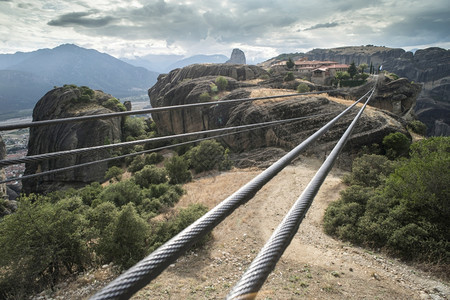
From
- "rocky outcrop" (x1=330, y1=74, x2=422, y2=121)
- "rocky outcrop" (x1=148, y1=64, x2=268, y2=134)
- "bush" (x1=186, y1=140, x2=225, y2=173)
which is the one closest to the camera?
"bush" (x1=186, y1=140, x2=225, y2=173)

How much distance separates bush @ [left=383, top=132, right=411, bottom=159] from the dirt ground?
44.9 ft

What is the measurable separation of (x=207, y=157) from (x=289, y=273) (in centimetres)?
2125

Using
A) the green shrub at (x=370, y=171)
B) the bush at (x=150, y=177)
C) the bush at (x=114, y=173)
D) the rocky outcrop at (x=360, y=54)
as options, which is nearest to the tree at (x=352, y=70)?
the green shrub at (x=370, y=171)

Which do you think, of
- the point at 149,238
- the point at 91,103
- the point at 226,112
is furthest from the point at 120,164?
the point at 149,238

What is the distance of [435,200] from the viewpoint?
37.4 ft

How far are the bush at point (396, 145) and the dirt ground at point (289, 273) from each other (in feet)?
44.9

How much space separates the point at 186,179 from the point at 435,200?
2222 centimetres

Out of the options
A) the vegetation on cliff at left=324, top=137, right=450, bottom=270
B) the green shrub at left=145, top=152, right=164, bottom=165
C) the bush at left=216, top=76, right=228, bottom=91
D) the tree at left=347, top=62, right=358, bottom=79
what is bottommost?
the green shrub at left=145, top=152, right=164, bottom=165

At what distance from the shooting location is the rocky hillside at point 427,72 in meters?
95.6

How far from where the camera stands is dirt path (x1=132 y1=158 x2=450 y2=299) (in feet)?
30.1

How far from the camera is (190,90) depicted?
48.0 meters

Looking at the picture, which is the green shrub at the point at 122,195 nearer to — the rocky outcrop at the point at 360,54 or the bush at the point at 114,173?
the bush at the point at 114,173

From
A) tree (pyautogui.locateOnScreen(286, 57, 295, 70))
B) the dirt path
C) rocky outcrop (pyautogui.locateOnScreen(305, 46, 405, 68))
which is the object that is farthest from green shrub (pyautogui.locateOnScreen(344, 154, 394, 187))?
rocky outcrop (pyautogui.locateOnScreen(305, 46, 405, 68))

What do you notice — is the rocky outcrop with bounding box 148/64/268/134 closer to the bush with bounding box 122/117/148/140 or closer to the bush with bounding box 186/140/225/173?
the bush with bounding box 122/117/148/140
